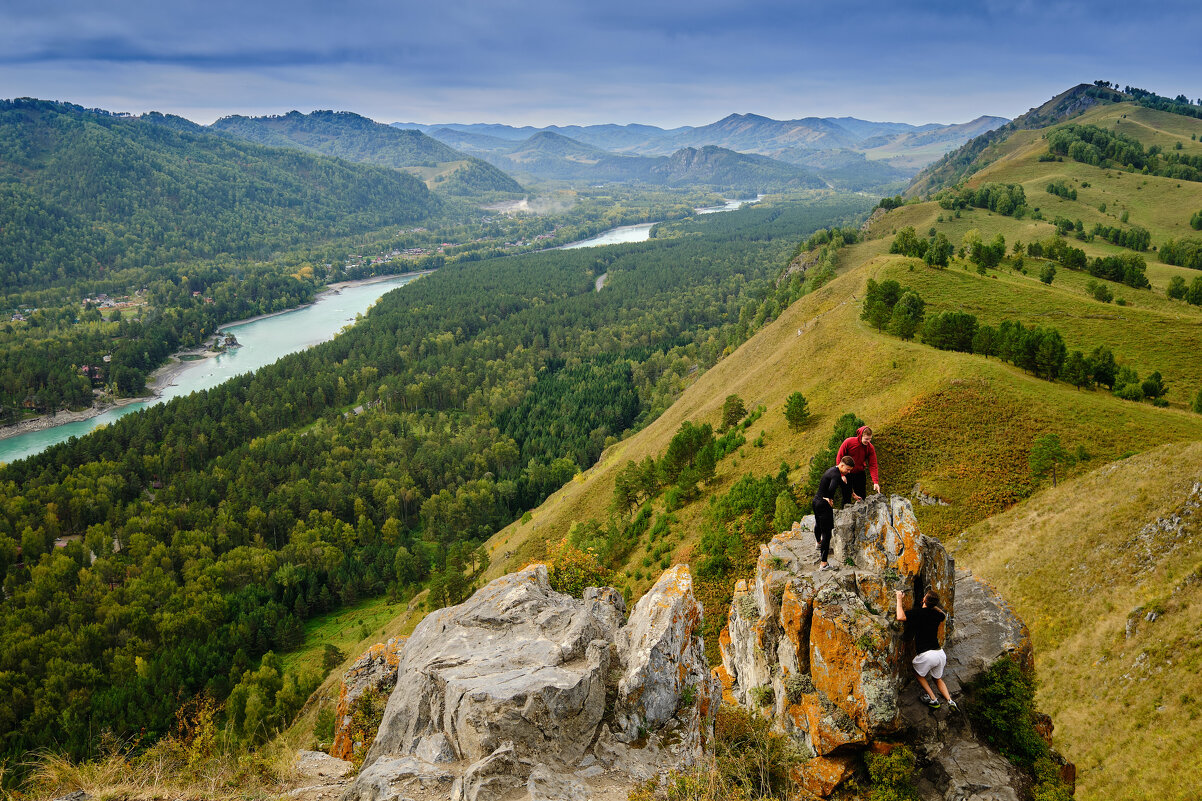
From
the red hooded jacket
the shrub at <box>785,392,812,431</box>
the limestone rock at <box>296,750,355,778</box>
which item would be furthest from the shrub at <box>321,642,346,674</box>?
the red hooded jacket

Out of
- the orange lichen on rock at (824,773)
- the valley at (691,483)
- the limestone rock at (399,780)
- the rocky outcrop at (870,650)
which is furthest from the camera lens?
the valley at (691,483)

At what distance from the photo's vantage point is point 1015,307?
70.2 m

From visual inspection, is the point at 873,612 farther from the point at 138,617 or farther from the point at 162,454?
the point at 162,454

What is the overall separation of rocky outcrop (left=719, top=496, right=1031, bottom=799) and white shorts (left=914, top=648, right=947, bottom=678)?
507 millimetres

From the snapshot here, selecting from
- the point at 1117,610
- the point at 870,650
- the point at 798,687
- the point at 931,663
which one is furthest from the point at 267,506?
the point at 1117,610

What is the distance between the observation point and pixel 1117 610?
26734mm

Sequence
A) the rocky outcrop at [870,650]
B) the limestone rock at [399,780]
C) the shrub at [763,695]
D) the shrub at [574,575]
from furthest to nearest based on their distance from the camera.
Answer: the shrub at [574,575], the shrub at [763,695], the rocky outcrop at [870,650], the limestone rock at [399,780]

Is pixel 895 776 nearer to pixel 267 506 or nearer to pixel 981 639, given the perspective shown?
pixel 981 639

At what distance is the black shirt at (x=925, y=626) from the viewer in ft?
55.6

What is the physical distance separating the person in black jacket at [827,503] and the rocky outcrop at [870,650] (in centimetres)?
64

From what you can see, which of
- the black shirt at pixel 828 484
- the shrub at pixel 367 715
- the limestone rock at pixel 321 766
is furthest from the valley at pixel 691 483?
the black shirt at pixel 828 484

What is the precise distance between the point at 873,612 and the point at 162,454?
13374cm

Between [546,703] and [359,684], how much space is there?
1307 cm

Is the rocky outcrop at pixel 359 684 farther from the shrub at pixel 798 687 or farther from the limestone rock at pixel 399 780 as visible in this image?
the shrub at pixel 798 687
